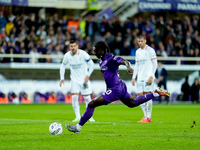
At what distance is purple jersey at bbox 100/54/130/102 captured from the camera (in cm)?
942

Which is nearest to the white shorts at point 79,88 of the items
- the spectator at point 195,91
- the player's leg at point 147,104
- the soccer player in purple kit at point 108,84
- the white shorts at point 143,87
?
the white shorts at point 143,87

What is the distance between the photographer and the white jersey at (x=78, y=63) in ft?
46.1

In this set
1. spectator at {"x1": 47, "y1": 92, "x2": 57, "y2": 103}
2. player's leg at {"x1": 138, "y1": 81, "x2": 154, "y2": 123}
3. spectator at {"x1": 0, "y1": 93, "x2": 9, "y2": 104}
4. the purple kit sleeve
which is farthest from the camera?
spectator at {"x1": 47, "y1": 92, "x2": 57, "y2": 103}

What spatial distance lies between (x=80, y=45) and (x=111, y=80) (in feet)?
56.9

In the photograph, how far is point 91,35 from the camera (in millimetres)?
28188

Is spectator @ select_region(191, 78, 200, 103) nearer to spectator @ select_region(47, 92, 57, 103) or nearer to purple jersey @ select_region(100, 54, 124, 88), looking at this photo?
spectator @ select_region(47, 92, 57, 103)

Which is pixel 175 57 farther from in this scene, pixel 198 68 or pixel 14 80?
pixel 14 80

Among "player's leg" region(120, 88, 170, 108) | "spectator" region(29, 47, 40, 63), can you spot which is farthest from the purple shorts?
"spectator" region(29, 47, 40, 63)

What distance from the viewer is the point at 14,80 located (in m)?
26.5

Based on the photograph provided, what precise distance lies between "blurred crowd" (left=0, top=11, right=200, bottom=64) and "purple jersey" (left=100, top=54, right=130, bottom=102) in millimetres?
16534

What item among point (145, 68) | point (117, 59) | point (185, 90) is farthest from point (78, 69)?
point (185, 90)

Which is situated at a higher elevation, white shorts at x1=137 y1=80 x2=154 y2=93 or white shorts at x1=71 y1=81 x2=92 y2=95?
white shorts at x1=137 y1=80 x2=154 y2=93

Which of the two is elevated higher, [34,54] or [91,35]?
[91,35]

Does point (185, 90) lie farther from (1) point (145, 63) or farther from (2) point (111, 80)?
(2) point (111, 80)
